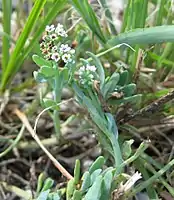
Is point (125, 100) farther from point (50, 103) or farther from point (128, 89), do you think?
point (50, 103)

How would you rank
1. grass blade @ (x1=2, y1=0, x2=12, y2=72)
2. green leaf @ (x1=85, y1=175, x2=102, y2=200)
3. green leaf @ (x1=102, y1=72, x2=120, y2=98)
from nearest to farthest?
green leaf @ (x1=85, y1=175, x2=102, y2=200) < green leaf @ (x1=102, y1=72, x2=120, y2=98) < grass blade @ (x1=2, y1=0, x2=12, y2=72)

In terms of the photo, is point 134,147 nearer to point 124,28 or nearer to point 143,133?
point 143,133

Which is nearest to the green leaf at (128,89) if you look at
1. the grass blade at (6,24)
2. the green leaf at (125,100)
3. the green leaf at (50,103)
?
the green leaf at (125,100)

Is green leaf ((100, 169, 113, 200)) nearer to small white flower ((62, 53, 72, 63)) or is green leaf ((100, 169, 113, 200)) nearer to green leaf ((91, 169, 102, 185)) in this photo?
green leaf ((91, 169, 102, 185))

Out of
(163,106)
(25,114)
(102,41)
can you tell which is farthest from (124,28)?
(25,114)

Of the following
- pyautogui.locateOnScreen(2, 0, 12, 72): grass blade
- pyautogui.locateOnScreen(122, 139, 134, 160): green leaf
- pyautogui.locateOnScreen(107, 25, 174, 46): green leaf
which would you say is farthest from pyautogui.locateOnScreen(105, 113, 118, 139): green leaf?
pyautogui.locateOnScreen(2, 0, 12, 72): grass blade

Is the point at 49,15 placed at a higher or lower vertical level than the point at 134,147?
higher
